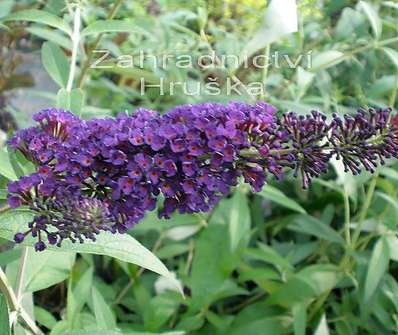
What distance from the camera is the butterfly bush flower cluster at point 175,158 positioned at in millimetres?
868

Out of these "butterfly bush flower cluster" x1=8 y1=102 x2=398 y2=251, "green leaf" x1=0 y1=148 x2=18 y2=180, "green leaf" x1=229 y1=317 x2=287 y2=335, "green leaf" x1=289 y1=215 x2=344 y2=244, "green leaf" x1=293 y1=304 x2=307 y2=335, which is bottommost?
"green leaf" x1=229 y1=317 x2=287 y2=335

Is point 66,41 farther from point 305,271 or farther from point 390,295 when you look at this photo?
point 390,295

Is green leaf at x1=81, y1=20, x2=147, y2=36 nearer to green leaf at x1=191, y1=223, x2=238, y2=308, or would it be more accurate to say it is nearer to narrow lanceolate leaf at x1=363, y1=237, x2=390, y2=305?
green leaf at x1=191, y1=223, x2=238, y2=308

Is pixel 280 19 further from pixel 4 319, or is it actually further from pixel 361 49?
pixel 4 319

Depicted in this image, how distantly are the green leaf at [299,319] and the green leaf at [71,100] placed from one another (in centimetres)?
77

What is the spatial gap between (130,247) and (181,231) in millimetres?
865

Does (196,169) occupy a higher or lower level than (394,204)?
higher

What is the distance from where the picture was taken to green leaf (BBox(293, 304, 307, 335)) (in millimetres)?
1630

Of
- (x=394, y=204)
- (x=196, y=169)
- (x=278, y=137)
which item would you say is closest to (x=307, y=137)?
(x=278, y=137)

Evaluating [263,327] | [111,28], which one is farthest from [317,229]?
[111,28]

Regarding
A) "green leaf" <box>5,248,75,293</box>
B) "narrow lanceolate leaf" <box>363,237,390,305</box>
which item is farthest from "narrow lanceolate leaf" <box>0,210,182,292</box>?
"narrow lanceolate leaf" <box>363,237,390,305</box>

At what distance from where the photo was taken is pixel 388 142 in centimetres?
89

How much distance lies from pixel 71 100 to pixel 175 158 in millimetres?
475

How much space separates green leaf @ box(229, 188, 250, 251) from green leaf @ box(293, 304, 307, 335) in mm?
218
